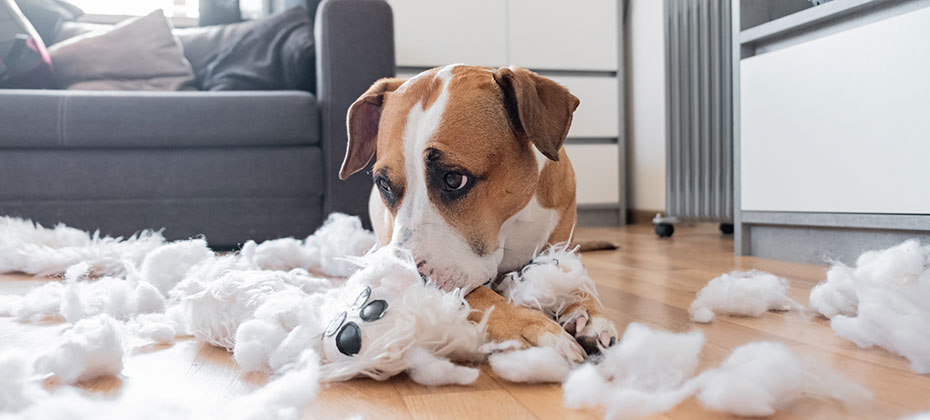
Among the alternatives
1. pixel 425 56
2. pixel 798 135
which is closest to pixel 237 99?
pixel 425 56

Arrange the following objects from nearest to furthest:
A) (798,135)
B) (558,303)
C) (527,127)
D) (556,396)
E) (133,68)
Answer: (556,396) < (558,303) < (527,127) < (798,135) < (133,68)

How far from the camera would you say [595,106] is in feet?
14.2

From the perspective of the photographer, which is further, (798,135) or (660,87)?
(660,87)

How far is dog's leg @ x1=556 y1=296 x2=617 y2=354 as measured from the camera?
945 mm

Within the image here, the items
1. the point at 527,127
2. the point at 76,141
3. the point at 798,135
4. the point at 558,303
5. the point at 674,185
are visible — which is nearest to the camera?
the point at 558,303

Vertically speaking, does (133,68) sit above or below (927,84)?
above

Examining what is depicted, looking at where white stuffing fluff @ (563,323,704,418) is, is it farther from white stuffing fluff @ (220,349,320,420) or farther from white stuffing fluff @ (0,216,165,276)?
white stuffing fluff @ (0,216,165,276)

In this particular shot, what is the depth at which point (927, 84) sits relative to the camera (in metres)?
1.62

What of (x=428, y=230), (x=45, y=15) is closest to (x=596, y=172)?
(x=45, y=15)

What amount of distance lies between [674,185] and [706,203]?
0.82ft

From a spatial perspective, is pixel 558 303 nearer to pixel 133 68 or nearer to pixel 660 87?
pixel 133 68

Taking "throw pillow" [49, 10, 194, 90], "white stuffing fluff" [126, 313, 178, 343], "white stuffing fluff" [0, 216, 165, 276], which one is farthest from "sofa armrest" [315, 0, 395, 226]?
"white stuffing fluff" [126, 313, 178, 343]

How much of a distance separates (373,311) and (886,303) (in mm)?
Answer: 708

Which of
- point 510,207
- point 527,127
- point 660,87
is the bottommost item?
point 510,207
